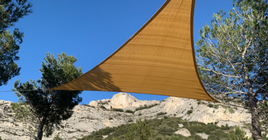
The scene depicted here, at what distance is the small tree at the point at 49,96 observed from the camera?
1078 centimetres

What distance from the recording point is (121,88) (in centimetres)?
521

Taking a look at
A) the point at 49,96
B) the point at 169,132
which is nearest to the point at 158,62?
the point at 49,96

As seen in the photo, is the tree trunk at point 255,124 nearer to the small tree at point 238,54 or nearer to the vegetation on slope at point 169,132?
the small tree at point 238,54

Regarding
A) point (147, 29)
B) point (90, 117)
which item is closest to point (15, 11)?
point (147, 29)

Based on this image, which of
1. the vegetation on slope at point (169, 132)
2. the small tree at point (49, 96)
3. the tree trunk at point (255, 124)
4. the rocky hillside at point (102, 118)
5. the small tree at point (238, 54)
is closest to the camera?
the tree trunk at point (255, 124)

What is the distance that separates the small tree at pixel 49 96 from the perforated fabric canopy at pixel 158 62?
7196 millimetres

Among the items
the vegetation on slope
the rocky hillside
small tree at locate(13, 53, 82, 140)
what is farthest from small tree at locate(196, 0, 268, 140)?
the rocky hillside

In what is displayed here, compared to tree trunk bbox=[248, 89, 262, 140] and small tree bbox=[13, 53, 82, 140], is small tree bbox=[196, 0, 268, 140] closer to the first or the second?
tree trunk bbox=[248, 89, 262, 140]

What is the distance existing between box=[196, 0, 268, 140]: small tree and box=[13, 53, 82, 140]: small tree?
8.54m

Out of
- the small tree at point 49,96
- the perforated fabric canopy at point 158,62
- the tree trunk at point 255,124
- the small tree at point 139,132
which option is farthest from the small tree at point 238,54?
the small tree at point 49,96

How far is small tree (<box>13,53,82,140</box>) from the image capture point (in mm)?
10781

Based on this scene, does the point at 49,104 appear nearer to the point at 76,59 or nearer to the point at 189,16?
the point at 76,59

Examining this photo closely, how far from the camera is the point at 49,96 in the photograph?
11266mm

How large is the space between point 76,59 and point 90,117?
32.5 m
